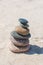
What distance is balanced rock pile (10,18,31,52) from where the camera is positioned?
29.9 ft

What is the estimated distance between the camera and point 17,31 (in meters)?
9.17

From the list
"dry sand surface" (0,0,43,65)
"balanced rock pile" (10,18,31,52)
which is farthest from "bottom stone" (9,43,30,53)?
"dry sand surface" (0,0,43,65)

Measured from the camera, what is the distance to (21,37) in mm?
9078

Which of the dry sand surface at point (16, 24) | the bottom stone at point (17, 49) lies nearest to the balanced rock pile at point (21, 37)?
the bottom stone at point (17, 49)

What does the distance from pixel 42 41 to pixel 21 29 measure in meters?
1.42

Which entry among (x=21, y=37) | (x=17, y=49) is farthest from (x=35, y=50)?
(x=21, y=37)

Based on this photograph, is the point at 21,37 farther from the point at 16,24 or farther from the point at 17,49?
the point at 16,24

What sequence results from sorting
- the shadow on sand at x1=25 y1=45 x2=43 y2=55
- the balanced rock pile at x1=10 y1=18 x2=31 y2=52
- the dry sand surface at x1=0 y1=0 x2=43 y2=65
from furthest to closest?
the shadow on sand at x1=25 y1=45 x2=43 y2=55 < the balanced rock pile at x1=10 y1=18 x2=31 y2=52 < the dry sand surface at x1=0 y1=0 x2=43 y2=65

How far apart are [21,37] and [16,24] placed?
2.80 m

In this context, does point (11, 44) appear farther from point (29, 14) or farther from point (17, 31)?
point (29, 14)

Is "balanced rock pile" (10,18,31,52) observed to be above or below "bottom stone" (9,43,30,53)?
above

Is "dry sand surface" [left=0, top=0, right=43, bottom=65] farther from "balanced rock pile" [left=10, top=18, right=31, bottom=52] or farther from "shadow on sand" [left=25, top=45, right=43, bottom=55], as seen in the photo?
"balanced rock pile" [left=10, top=18, right=31, bottom=52]

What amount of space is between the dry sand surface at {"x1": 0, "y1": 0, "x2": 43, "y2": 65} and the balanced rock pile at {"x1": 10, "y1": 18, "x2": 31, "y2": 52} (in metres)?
0.22

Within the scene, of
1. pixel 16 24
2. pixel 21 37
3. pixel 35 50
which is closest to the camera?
pixel 21 37
